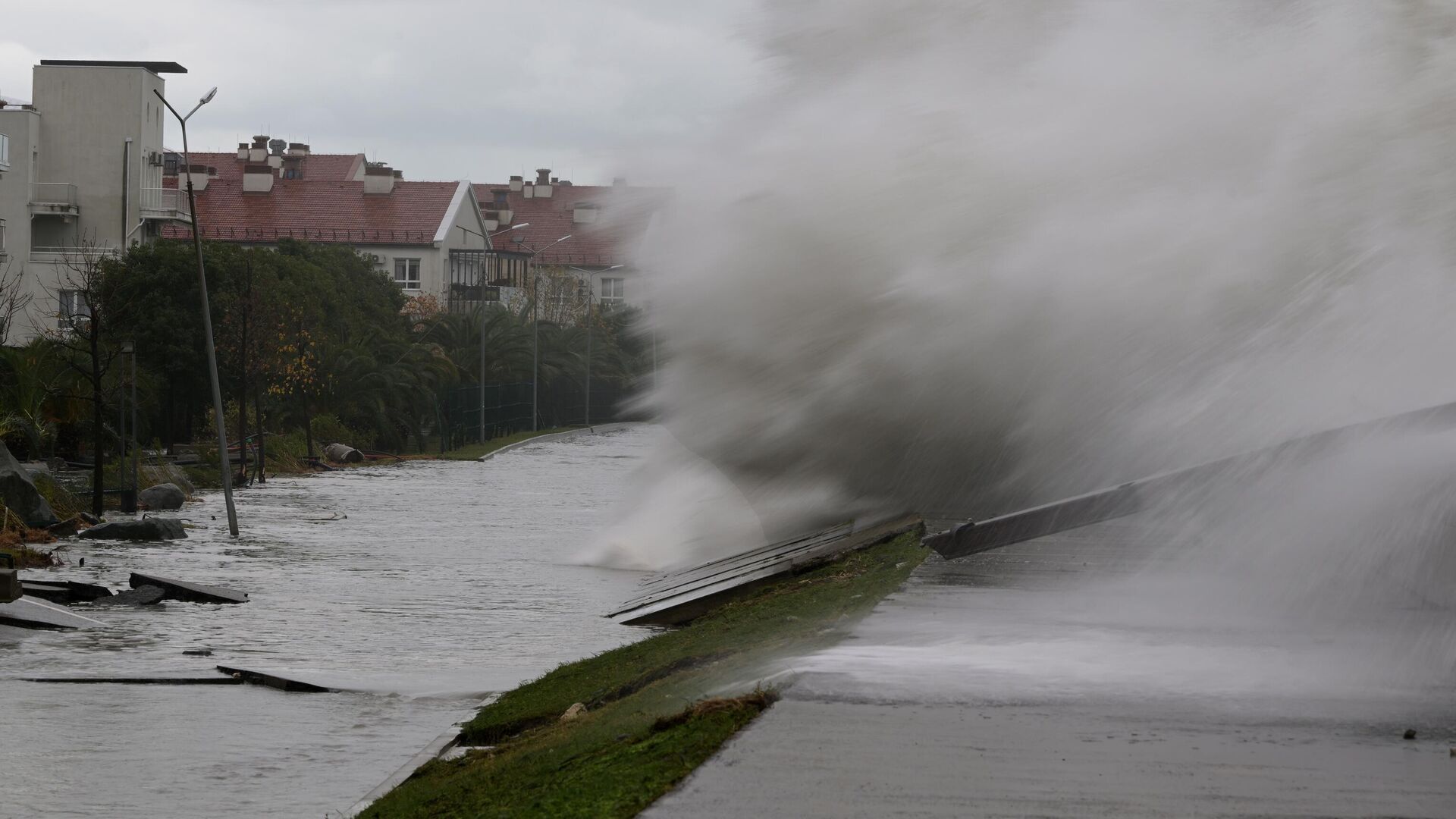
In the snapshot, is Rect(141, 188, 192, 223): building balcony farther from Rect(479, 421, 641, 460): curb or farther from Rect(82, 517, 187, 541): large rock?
Rect(82, 517, 187, 541): large rock

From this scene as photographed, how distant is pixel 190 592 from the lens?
20.0 metres

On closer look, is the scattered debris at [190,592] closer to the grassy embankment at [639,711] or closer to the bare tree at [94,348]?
the grassy embankment at [639,711]

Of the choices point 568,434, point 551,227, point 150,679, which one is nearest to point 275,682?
point 150,679

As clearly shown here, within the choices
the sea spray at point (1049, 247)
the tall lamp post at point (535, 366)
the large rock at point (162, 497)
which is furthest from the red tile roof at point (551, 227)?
the sea spray at point (1049, 247)

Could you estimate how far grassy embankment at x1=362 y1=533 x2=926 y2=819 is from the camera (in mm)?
6051

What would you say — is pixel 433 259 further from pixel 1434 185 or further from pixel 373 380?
pixel 1434 185

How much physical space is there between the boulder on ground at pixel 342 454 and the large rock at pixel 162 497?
59.1ft

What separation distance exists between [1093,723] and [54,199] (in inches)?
2954

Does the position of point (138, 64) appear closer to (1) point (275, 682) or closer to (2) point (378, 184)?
(2) point (378, 184)

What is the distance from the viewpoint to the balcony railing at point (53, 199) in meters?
72.9

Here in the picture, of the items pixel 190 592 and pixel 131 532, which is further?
pixel 131 532

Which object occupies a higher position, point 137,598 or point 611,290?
point 611,290

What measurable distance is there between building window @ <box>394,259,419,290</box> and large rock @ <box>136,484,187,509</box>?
55307 millimetres

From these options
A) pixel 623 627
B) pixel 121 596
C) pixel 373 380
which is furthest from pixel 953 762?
pixel 373 380
